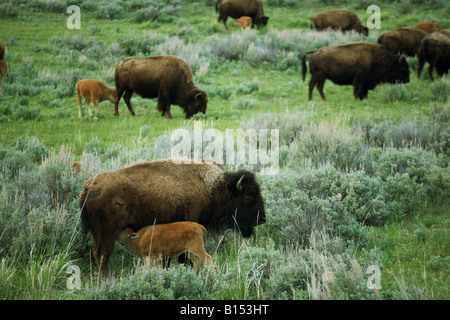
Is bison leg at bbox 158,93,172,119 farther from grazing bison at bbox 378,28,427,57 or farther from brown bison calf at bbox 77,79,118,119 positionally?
grazing bison at bbox 378,28,427,57

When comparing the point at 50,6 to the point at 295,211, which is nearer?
the point at 295,211

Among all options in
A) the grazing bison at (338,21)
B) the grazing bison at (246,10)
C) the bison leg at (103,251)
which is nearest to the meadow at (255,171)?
the bison leg at (103,251)

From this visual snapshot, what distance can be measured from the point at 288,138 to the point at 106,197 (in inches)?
270

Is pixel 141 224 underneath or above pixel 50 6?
underneath

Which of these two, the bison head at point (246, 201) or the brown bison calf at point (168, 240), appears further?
the bison head at point (246, 201)

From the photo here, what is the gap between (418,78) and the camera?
19312 mm

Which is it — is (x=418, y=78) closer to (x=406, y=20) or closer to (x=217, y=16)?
(x=406, y=20)

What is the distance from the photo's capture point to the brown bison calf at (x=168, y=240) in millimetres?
4938

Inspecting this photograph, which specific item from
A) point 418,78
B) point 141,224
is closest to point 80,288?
point 141,224

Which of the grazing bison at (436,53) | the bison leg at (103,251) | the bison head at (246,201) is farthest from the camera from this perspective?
the grazing bison at (436,53)

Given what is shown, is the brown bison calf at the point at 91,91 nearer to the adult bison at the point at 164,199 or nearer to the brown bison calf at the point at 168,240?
the adult bison at the point at 164,199

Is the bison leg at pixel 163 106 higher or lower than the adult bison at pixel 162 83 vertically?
lower

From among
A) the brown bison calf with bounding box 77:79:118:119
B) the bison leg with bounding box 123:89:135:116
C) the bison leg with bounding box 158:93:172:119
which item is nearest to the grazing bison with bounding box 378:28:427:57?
the bison leg with bounding box 158:93:172:119

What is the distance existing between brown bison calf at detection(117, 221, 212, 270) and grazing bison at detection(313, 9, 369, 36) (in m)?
25.1
